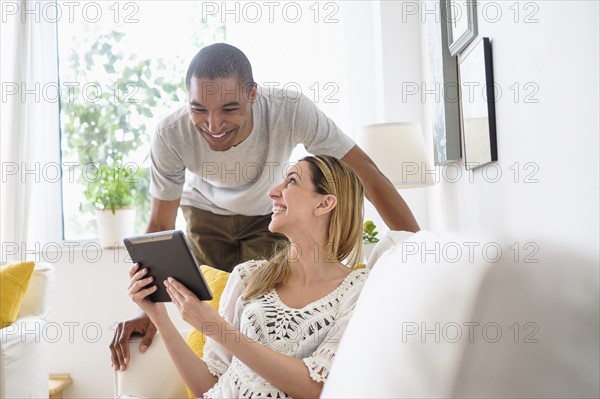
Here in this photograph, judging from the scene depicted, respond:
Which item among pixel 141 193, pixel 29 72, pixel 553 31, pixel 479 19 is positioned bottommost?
pixel 141 193

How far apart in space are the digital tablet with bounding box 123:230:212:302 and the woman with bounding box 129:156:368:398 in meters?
0.02

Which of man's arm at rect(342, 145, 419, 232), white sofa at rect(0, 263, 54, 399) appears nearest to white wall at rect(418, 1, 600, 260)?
man's arm at rect(342, 145, 419, 232)

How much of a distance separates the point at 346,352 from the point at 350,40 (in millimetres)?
3054

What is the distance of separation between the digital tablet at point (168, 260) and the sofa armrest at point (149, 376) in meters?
0.33

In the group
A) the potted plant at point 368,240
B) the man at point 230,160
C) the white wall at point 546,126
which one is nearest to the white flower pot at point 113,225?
the man at point 230,160

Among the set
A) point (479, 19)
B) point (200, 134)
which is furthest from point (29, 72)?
point (479, 19)

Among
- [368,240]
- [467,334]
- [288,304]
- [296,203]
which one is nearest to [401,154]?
[368,240]

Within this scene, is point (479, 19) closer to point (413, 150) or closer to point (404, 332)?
point (413, 150)

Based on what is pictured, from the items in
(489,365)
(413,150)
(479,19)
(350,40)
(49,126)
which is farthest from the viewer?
(49,126)

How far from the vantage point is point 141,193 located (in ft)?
13.2

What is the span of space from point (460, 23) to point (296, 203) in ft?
2.83

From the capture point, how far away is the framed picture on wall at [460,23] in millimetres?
2059

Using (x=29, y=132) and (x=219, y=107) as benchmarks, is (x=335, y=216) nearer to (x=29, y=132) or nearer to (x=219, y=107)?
(x=219, y=107)

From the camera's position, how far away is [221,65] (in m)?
2.18
